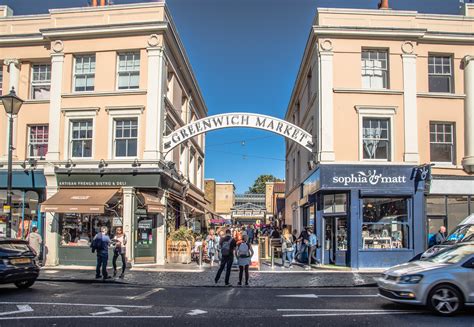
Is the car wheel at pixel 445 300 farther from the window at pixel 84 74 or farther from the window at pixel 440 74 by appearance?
the window at pixel 84 74

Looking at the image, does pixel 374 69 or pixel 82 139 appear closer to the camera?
pixel 374 69

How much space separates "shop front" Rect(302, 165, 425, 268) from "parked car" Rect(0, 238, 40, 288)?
11.2 metres

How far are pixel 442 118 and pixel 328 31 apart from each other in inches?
244

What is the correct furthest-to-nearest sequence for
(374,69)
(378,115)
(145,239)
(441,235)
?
(374,69) < (145,239) < (378,115) < (441,235)

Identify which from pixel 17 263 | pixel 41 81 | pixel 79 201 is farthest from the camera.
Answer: pixel 41 81

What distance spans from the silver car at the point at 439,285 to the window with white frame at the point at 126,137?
44.3 feet

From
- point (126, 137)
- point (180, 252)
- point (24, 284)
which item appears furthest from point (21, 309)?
point (126, 137)

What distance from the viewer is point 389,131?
20.2 m

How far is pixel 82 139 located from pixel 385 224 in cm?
1351

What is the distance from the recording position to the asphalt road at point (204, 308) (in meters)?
8.70

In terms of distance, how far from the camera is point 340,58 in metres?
20.2

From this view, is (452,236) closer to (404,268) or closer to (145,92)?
(404,268)

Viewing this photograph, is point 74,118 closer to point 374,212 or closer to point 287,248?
point 287,248

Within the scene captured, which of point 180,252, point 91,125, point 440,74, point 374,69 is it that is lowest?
point 180,252
